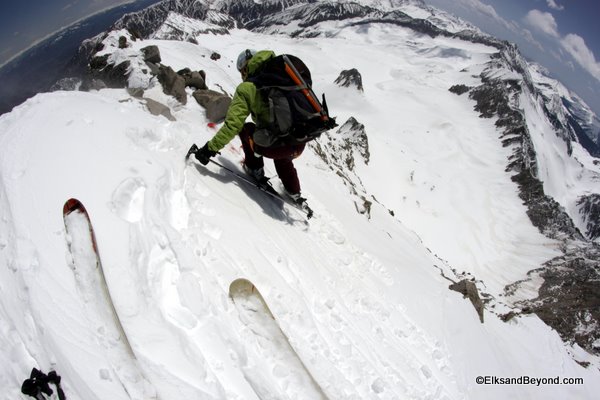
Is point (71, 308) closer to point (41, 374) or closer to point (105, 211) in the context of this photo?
point (41, 374)

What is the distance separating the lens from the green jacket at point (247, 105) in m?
5.52

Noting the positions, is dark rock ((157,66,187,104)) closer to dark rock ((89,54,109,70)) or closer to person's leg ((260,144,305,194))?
person's leg ((260,144,305,194))

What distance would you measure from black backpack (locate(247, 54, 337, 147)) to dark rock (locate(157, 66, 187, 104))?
5.66 m

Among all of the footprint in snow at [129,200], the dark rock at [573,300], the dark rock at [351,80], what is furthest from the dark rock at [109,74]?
the dark rock at [351,80]

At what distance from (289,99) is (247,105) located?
2.52ft

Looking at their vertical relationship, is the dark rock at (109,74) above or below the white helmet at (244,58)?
below

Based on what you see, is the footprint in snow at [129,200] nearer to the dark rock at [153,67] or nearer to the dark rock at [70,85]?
the dark rock at [153,67]

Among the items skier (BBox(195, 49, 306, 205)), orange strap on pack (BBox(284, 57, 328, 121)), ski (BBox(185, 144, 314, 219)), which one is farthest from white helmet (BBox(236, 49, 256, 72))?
ski (BBox(185, 144, 314, 219))

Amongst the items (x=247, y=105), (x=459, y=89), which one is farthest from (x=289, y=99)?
(x=459, y=89)

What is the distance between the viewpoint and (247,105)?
5641 mm

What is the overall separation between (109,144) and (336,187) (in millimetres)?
9415

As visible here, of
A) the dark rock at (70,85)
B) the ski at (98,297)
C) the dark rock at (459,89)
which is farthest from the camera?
the dark rock at (459,89)

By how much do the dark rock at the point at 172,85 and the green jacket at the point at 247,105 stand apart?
5418 millimetres

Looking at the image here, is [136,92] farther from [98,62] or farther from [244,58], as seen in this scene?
[98,62]
